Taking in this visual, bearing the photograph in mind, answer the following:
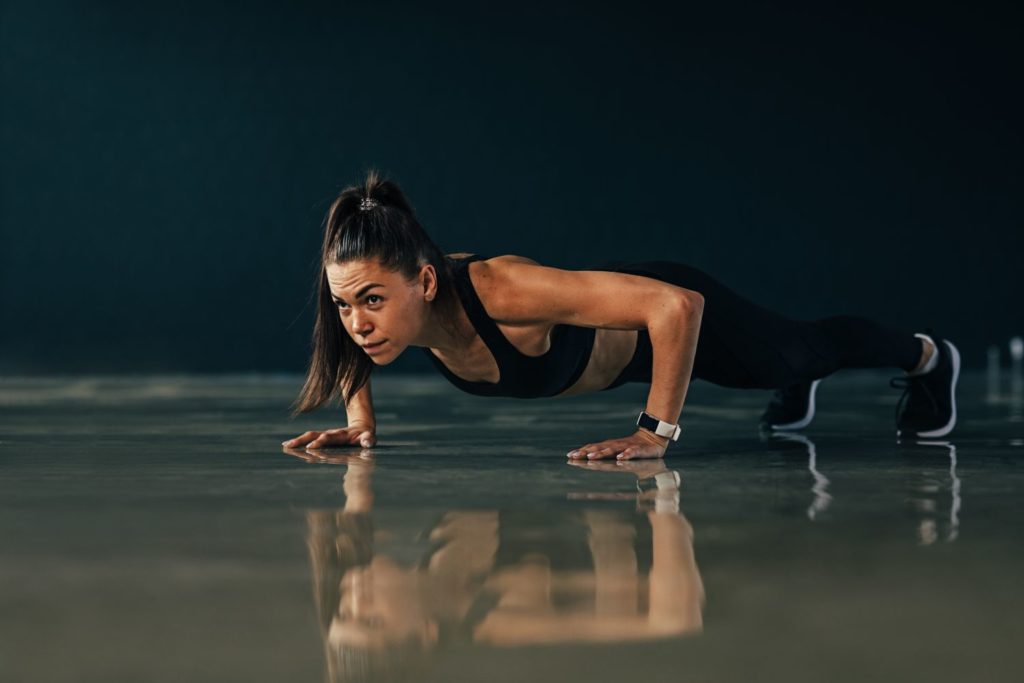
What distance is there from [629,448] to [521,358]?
0.29 m

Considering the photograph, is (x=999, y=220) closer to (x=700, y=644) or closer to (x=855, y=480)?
(x=855, y=480)

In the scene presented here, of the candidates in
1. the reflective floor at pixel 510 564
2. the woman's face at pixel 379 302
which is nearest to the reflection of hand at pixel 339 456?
the reflective floor at pixel 510 564

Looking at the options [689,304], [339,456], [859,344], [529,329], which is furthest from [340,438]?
[859,344]

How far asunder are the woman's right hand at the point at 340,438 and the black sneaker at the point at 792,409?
1.06m

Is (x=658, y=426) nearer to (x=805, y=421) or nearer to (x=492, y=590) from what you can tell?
(x=805, y=421)

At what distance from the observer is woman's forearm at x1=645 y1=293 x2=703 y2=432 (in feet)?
6.96

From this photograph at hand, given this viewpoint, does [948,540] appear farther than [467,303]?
No

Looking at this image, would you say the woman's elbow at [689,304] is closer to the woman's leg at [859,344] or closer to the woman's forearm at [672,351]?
the woman's forearm at [672,351]

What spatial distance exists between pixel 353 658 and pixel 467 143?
22.0 ft

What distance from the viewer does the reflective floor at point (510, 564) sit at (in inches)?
32.7

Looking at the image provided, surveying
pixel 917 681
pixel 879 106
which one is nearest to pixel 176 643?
pixel 917 681

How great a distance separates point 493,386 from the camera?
7.73 ft

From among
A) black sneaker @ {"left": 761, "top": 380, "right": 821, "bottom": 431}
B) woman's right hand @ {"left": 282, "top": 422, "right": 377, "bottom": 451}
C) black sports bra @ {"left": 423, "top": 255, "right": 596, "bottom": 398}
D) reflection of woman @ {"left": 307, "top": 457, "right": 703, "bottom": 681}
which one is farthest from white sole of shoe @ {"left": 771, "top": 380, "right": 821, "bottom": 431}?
reflection of woman @ {"left": 307, "top": 457, "right": 703, "bottom": 681}

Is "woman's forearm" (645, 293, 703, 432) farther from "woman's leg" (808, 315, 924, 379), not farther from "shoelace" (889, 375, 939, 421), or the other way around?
"shoelace" (889, 375, 939, 421)
